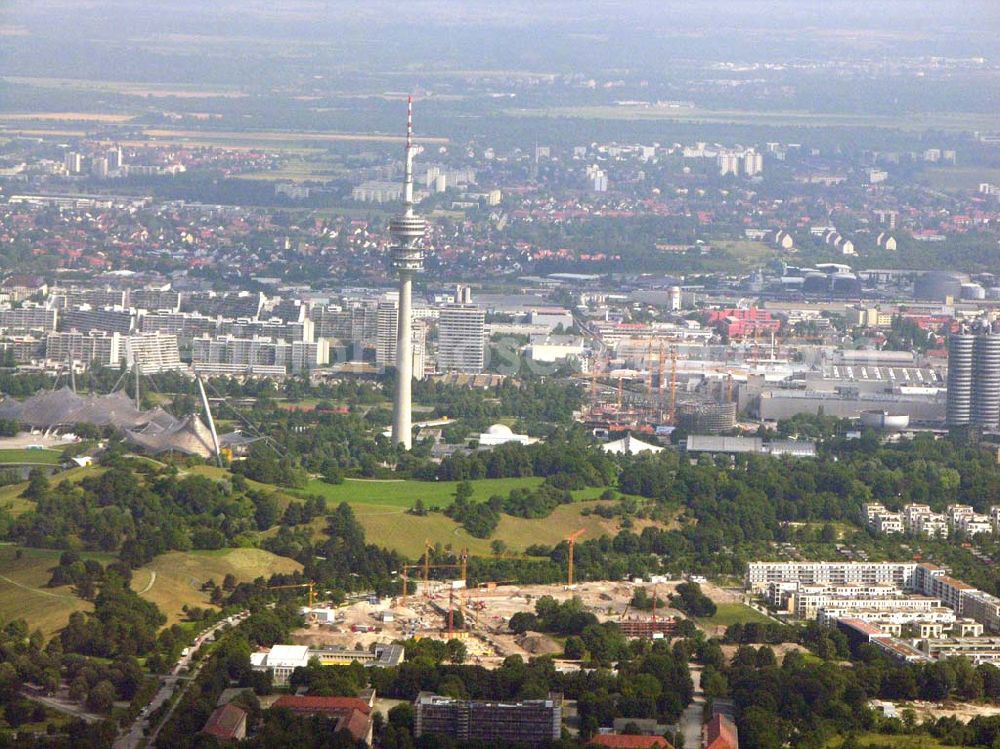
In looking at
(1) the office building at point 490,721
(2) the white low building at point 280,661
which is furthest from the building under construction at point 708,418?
(1) the office building at point 490,721

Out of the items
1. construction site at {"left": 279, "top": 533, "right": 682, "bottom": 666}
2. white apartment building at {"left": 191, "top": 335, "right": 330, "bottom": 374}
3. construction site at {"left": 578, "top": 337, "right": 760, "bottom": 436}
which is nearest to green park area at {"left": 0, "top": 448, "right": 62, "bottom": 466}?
construction site at {"left": 279, "top": 533, "right": 682, "bottom": 666}

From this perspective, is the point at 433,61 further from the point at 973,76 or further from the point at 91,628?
the point at 91,628

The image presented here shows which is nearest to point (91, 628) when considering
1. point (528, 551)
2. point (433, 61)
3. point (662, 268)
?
point (528, 551)

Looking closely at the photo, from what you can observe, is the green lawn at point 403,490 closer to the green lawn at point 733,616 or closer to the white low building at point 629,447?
the white low building at point 629,447

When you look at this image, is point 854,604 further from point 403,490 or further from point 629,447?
point 629,447

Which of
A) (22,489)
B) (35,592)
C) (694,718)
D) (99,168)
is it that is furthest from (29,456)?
(99,168)

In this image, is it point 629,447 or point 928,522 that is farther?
point 629,447

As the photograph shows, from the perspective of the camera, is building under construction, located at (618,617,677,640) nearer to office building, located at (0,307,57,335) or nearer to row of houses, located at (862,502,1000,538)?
row of houses, located at (862,502,1000,538)
